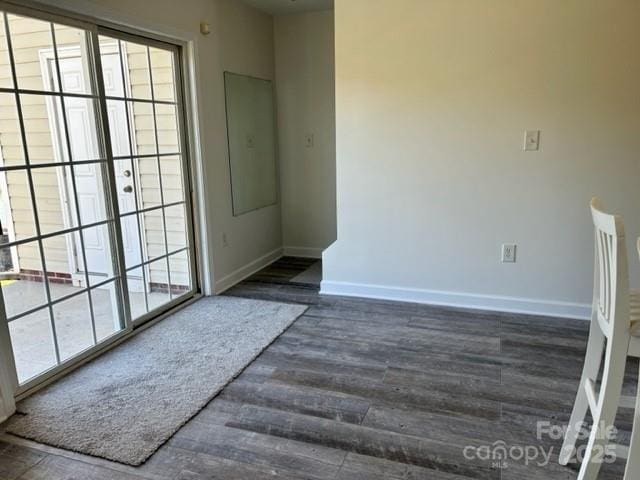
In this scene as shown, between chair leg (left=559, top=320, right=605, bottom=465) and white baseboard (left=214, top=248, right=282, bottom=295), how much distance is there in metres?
2.83

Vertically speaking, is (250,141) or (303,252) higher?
(250,141)

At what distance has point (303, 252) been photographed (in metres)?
5.15

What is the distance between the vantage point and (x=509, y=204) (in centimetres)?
335

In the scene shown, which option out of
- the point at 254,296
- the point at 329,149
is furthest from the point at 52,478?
the point at 329,149

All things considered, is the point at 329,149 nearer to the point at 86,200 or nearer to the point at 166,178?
the point at 166,178

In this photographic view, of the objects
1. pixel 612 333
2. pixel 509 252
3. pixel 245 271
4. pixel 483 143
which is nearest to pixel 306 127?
pixel 245 271

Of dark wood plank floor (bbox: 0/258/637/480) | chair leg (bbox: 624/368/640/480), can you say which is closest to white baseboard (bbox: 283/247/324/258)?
dark wood plank floor (bbox: 0/258/637/480)

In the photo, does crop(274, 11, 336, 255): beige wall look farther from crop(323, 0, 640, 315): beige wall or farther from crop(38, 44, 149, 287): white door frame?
A: crop(38, 44, 149, 287): white door frame

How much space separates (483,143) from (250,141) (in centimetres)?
217

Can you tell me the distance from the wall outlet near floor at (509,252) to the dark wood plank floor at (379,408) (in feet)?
1.40

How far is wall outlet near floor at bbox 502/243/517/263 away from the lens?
3.40 metres

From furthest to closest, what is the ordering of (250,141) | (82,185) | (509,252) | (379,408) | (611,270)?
(250,141), (509,252), (82,185), (379,408), (611,270)

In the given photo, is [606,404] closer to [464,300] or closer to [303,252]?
[464,300]

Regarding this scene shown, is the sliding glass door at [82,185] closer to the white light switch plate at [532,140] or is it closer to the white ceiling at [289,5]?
the white ceiling at [289,5]
